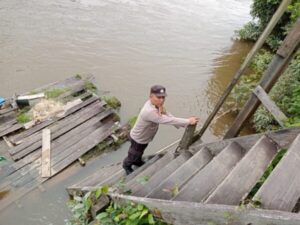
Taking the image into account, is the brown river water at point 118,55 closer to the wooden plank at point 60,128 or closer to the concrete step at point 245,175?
the wooden plank at point 60,128

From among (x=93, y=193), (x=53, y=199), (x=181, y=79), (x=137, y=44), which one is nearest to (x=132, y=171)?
(x=93, y=193)

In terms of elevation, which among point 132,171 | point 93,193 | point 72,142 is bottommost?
point 72,142

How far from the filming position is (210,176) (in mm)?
2777

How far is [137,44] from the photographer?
11.4m

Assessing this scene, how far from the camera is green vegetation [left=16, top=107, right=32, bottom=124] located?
6.57 m

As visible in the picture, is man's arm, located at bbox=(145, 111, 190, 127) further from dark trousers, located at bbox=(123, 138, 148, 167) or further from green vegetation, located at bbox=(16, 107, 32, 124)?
green vegetation, located at bbox=(16, 107, 32, 124)

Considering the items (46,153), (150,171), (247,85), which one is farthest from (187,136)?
(247,85)

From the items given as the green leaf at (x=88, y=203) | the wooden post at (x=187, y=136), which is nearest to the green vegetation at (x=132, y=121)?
the wooden post at (x=187, y=136)

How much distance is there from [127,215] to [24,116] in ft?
15.6

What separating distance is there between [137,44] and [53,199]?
7.35 metres

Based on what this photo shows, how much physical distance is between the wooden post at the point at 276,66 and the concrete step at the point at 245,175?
55cm

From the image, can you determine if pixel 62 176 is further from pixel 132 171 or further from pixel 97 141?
pixel 132 171

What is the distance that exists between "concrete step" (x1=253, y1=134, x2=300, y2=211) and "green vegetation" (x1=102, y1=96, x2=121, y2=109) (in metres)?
5.61

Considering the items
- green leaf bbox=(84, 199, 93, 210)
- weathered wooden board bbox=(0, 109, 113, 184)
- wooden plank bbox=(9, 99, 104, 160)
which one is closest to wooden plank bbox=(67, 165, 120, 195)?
weathered wooden board bbox=(0, 109, 113, 184)
